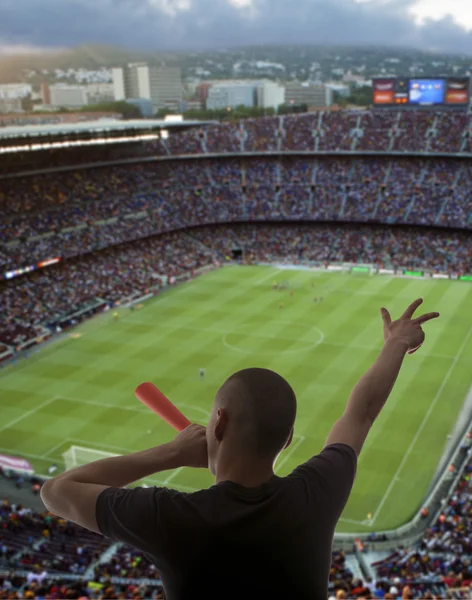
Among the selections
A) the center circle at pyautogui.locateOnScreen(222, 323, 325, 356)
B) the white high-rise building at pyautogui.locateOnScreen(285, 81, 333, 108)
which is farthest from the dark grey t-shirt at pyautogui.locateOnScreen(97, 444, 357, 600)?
the white high-rise building at pyautogui.locateOnScreen(285, 81, 333, 108)

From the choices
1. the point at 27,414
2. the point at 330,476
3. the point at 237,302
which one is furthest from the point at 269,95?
the point at 330,476

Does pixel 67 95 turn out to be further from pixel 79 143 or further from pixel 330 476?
pixel 330 476

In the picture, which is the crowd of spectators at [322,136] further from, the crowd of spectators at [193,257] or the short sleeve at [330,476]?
the short sleeve at [330,476]

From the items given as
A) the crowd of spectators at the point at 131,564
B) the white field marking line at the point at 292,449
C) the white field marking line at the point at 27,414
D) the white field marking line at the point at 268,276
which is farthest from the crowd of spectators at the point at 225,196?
the crowd of spectators at the point at 131,564

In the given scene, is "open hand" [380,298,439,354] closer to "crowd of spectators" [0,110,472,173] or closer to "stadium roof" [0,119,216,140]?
"stadium roof" [0,119,216,140]

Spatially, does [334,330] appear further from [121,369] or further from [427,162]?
[427,162]
